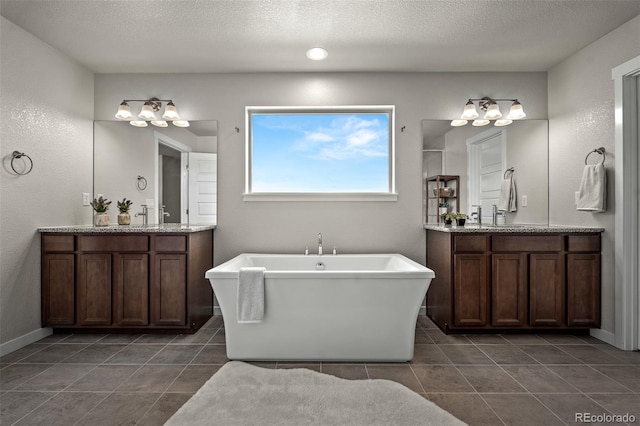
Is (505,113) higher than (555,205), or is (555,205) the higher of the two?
(505,113)

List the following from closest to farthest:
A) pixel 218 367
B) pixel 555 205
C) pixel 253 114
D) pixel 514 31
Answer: pixel 218 367 → pixel 514 31 → pixel 555 205 → pixel 253 114

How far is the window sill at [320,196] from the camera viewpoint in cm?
359

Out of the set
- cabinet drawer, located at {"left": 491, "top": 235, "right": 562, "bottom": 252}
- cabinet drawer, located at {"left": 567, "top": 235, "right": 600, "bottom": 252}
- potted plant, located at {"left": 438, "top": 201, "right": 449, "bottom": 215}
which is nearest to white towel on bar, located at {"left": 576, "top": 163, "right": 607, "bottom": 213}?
cabinet drawer, located at {"left": 567, "top": 235, "right": 600, "bottom": 252}

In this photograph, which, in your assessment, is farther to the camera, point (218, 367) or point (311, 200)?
point (311, 200)

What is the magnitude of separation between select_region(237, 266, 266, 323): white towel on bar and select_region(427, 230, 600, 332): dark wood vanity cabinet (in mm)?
1584

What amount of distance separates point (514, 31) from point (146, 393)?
3.57 metres

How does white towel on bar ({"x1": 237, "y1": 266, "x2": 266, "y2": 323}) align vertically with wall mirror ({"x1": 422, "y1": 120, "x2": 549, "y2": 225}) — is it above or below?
below

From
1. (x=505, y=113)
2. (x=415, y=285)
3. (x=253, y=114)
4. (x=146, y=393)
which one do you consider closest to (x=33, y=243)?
(x=146, y=393)

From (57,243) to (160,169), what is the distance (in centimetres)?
107

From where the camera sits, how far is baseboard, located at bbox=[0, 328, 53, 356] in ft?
8.66

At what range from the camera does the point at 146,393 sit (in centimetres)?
207

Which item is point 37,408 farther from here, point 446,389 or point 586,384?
point 586,384

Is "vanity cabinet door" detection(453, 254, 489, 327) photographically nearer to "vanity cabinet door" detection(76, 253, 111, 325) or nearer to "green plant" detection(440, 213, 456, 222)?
"green plant" detection(440, 213, 456, 222)

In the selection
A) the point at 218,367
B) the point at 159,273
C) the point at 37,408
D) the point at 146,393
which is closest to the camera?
the point at 37,408
